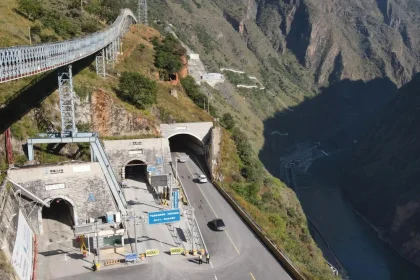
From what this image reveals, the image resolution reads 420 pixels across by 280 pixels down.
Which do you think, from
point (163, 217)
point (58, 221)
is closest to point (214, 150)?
point (163, 217)

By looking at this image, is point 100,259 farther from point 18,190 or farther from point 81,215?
point 18,190

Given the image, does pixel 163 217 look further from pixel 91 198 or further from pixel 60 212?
pixel 60 212

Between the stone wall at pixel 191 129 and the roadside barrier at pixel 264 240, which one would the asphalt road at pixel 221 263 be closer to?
the roadside barrier at pixel 264 240

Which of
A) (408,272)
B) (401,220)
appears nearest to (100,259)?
(408,272)

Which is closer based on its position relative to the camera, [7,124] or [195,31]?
[7,124]

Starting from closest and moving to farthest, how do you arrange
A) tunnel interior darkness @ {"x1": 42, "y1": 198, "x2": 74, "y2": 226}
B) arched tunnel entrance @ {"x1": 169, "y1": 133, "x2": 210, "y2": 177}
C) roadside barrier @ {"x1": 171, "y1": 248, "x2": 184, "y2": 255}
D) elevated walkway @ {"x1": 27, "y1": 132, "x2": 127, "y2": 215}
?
roadside barrier @ {"x1": 171, "y1": 248, "x2": 184, "y2": 255} → tunnel interior darkness @ {"x1": 42, "y1": 198, "x2": 74, "y2": 226} → elevated walkway @ {"x1": 27, "y1": 132, "x2": 127, "y2": 215} → arched tunnel entrance @ {"x1": 169, "y1": 133, "x2": 210, "y2": 177}

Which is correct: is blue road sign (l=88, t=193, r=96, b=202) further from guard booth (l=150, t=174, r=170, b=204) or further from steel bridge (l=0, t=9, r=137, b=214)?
guard booth (l=150, t=174, r=170, b=204)

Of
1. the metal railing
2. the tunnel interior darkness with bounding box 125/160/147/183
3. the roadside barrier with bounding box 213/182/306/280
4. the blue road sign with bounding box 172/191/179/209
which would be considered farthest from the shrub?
the roadside barrier with bounding box 213/182/306/280
